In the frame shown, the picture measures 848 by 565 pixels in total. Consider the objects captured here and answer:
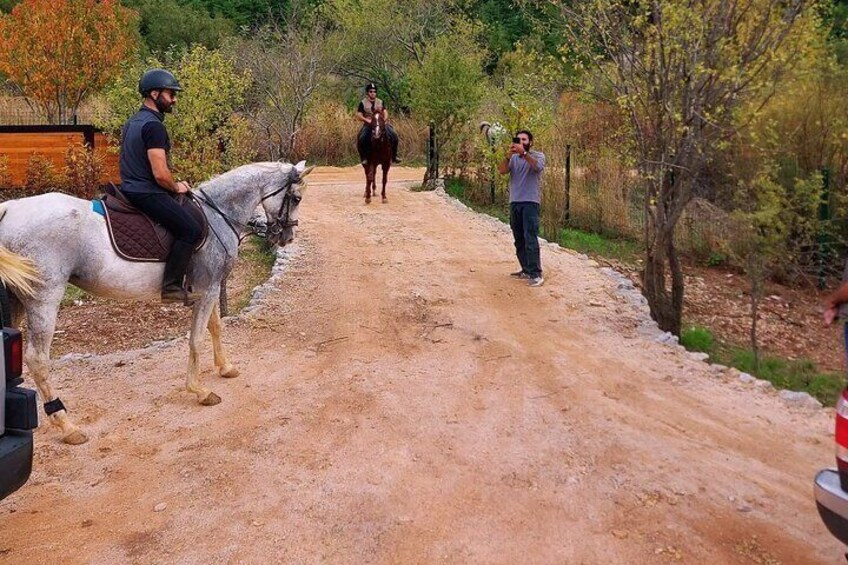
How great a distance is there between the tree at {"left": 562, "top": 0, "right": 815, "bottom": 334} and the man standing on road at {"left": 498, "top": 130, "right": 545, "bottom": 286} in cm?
122

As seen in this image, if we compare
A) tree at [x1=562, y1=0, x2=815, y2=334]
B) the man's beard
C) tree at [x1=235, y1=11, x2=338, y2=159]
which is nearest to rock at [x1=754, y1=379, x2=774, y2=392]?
tree at [x1=562, y1=0, x2=815, y2=334]

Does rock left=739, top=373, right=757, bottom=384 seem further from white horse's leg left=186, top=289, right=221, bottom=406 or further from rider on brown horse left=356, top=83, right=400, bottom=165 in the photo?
rider on brown horse left=356, top=83, right=400, bottom=165

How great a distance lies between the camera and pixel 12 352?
385 cm

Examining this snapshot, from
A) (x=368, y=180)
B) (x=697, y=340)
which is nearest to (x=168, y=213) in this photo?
(x=697, y=340)

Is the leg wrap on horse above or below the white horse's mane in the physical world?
below

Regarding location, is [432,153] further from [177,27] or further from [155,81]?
[177,27]

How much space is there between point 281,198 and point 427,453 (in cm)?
270

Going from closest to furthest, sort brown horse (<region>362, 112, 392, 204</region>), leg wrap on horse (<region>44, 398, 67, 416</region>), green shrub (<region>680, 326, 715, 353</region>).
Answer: leg wrap on horse (<region>44, 398, 67, 416</region>) < green shrub (<region>680, 326, 715, 353</region>) < brown horse (<region>362, 112, 392, 204</region>)

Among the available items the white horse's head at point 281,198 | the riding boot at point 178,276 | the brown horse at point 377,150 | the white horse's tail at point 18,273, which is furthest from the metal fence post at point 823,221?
the white horse's tail at point 18,273

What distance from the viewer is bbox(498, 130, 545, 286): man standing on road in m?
9.70

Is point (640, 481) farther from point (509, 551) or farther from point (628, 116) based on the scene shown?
point (628, 116)

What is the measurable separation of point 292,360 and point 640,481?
3.65m

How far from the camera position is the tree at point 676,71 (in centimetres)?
776

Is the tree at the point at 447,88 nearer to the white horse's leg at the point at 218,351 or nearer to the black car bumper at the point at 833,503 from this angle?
the white horse's leg at the point at 218,351
